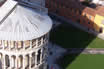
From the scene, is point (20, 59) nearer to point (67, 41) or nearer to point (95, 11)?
point (67, 41)

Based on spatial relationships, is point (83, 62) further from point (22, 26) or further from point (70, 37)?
point (22, 26)

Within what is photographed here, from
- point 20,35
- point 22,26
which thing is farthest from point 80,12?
point 20,35

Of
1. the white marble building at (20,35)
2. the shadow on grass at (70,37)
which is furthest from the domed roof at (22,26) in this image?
the shadow on grass at (70,37)

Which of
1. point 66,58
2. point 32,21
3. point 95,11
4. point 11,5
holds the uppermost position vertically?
point 11,5

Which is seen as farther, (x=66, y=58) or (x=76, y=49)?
(x=76, y=49)

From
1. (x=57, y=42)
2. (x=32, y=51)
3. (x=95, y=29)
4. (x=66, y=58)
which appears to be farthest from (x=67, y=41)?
(x=32, y=51)

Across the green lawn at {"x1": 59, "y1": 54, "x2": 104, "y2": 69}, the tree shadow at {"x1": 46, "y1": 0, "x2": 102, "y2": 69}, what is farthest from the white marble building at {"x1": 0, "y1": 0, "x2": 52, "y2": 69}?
the tree shadow at {"x1": 46, "y1": 0, "x2": 102, "y2": 69}
